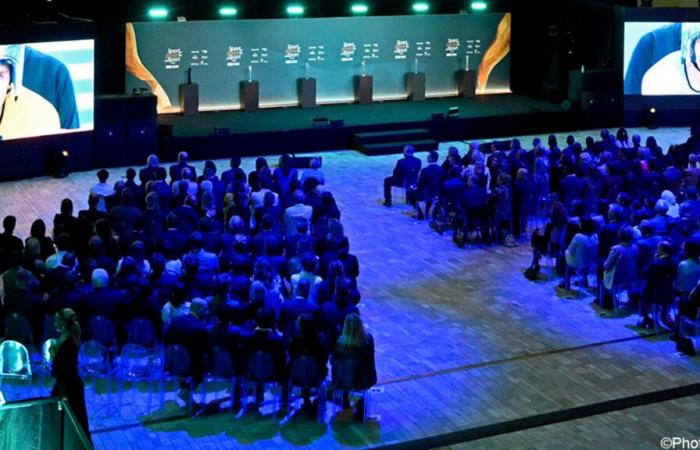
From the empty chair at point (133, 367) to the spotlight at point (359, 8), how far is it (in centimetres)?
1701

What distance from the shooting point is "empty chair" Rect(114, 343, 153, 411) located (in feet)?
39.8

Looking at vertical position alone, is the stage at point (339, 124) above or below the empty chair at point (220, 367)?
above

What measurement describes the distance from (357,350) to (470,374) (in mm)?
2226

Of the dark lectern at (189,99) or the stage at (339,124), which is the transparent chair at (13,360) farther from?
the dark lectern at (189,99)

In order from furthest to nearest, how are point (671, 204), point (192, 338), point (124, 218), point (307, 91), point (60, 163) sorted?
point (307, 91) < point (60, 163) < point (671, 204) < point (124, 218) < point (192, 338)

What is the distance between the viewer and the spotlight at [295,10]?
2794cm

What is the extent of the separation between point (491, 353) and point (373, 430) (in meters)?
2.60

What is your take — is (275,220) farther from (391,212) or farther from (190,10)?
(190,10)

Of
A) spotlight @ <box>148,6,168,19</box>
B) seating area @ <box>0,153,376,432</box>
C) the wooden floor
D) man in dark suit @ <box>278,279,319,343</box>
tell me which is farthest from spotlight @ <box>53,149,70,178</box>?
man in dark suit @ <box>278,279,319,343</box>

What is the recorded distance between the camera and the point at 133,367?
41.2 ft

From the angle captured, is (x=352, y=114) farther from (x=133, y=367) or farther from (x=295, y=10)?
(x=133, y=367)

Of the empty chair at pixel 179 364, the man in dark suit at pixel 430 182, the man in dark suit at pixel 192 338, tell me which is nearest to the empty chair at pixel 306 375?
the man in dark suit at pixel 192 338

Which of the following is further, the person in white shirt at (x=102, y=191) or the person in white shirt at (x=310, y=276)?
the person in white shirt at (x=102, y=191)

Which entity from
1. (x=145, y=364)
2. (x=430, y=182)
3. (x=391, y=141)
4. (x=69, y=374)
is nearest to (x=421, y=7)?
(x=391, y=141)
